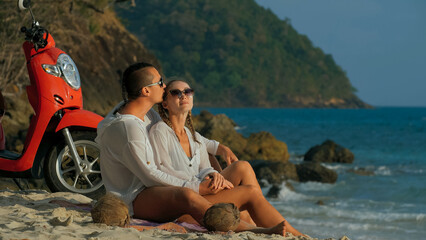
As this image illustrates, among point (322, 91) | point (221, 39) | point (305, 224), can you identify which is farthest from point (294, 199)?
point (322, 91)

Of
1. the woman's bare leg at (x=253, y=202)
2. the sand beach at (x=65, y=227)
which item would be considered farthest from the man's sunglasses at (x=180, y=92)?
the sand beach at (x=65, y=227)

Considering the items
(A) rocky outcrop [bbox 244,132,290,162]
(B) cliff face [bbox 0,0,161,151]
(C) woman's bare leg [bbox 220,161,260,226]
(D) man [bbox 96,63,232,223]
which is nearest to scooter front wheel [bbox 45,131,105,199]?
(D) man [bbox 96,63,232,223]

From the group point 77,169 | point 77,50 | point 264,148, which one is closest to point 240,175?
point 77,169

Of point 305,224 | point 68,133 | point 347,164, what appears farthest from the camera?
point 347,164

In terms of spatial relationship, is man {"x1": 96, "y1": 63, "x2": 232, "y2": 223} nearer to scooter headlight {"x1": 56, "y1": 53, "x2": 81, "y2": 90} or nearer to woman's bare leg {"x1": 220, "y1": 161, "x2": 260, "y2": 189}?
woman's bare leg {"x1": 220, "y1": 161, "x2": 260, "y2": 189}

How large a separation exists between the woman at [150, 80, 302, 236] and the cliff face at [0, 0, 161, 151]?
4970mm

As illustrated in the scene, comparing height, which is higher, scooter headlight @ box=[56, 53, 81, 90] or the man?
scooter headlight @ box=[56, 53, 81, 90]

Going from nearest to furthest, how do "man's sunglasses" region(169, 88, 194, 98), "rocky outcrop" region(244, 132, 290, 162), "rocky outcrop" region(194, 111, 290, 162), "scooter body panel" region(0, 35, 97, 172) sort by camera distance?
"man's sunglasses" region(169, 88, 194, 98), "scooter body panel" region(0, 35, 97, 172), "rocky outcrop" region(194, 111, 290, 162), "rocky outcrop" region(244, 132, 290, 162)

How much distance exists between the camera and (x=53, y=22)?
11.9m

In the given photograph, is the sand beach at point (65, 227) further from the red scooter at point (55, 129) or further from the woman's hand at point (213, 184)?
the red scooter at point (55, 129)

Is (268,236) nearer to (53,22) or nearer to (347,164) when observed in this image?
(53,22)

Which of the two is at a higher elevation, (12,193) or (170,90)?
(170,90)

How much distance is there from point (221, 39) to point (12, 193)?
291ft

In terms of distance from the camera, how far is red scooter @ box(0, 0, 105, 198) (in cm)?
468
